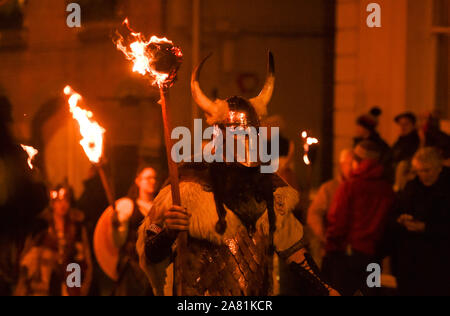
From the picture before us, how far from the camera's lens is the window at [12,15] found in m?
14.8

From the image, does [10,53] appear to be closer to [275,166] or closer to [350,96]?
[350,96]

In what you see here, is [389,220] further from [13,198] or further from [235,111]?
A: [13,198]

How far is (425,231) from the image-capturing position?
7.81 metres

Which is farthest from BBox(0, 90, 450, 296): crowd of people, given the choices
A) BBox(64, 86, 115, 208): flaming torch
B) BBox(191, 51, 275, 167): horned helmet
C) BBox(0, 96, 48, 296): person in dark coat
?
BBox(191, 51, 275, 167): horned helmet

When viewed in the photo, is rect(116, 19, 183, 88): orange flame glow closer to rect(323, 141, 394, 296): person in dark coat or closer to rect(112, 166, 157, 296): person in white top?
rect(112, 166, 157, 296): person in white top

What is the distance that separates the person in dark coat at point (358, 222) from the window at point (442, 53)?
2759 mm

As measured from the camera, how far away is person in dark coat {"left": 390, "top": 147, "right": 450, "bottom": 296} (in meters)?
7.77

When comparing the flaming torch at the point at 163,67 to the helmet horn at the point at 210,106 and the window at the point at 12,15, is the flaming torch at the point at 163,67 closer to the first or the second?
the helmet horn at the point at 210,106

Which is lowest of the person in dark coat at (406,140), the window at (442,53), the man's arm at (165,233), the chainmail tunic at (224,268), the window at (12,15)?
the chainmail tunic at (224,268)

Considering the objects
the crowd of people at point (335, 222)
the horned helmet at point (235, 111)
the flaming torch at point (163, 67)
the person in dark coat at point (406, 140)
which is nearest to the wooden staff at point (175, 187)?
the flaming torch at point (163, 67)

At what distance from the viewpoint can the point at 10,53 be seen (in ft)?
48.5

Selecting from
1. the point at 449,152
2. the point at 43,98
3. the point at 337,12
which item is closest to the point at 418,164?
the point at 449,152

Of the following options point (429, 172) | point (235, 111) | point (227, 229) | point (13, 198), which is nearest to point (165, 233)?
point (227, 229)

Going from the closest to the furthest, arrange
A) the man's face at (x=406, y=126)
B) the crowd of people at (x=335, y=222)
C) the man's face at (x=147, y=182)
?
the crowd of people at (x=335, y=222) → the man's face at (x=147, y=182) → the man's face at (x=406, y=126)
